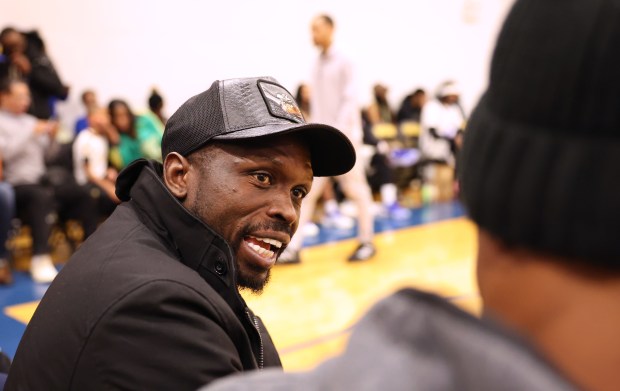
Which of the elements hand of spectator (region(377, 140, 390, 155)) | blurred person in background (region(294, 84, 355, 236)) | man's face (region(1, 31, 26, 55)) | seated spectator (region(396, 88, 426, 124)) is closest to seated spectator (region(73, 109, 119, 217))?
man's face (region(1, 31, 26, 55))

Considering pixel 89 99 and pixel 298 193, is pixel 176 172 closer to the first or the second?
pixel 298 193

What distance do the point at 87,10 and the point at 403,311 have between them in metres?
7.95

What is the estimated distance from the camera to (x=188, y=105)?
1.80 metres

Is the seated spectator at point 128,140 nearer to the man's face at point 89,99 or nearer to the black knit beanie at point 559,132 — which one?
the man's face at point 89,99

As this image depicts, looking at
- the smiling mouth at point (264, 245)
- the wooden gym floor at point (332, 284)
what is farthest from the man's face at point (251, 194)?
the wooden gym floor at point (332, 284)

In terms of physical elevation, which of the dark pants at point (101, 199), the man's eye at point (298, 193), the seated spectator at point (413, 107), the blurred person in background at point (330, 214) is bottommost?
the blurred person in background at point (330, 214)

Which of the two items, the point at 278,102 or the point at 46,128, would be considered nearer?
the point at 278,102

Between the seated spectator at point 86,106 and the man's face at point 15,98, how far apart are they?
1.46m

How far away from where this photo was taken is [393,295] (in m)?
0.58

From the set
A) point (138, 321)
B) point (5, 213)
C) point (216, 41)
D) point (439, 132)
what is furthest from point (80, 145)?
point (439, 132)

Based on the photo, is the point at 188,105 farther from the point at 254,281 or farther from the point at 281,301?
the point at 281,301

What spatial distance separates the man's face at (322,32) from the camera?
19.5 ft

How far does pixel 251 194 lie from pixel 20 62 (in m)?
5.26

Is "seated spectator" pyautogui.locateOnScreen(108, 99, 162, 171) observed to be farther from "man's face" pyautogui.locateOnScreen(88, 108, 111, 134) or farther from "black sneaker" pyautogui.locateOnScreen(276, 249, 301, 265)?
"black sneaker" pyautogui.locateOnScreen(276, 249, 301, 265)
